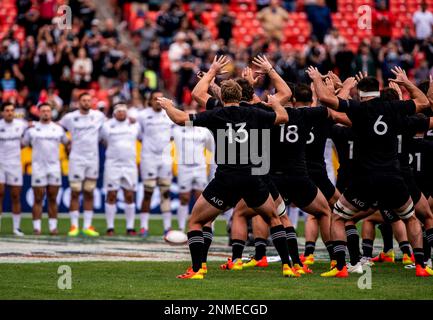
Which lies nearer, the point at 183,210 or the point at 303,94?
the point at 303,94

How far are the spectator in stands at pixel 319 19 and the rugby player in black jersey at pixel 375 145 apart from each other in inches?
743

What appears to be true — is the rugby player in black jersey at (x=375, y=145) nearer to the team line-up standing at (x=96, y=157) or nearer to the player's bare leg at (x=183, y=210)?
the player's bare leg at (x=183, y=210)

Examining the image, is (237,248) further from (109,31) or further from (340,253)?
(109,31)

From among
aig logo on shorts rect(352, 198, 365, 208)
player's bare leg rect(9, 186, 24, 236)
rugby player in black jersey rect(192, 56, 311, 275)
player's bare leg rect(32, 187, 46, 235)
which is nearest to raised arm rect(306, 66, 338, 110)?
rugby player in black jersey rect(192, 56, 311, 275)

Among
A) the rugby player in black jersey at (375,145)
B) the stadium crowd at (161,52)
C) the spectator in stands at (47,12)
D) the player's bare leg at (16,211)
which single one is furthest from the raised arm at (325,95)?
the spectator in stands at (47,12)

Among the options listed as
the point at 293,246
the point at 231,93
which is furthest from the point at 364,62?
the point at 231,93

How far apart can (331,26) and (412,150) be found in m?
18.0

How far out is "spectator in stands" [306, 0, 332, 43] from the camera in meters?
31.8

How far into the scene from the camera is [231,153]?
1255 centimetres

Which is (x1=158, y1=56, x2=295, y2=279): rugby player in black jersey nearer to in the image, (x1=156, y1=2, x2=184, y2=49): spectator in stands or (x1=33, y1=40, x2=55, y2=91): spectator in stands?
(x1=33, y1=40, x2=55, y2=91): spectator in stands

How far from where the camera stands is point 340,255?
519 inches

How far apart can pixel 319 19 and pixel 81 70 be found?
8.33m

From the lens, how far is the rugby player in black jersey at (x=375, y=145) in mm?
12664

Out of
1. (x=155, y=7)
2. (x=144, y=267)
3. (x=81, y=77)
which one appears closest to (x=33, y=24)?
(x=81, y=77)
